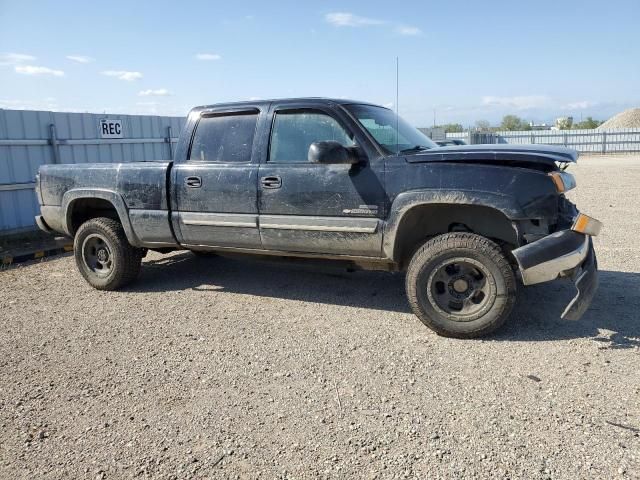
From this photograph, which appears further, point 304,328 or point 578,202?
point 578,202

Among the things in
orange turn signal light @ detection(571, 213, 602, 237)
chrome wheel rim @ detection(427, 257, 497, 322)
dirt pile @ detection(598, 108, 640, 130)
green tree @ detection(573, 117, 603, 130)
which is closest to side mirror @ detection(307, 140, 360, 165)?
chrome wheel rim @ detection(427, 257, 497, 322)

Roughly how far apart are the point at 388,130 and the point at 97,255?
3.67m

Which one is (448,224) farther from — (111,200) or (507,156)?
(111,200)

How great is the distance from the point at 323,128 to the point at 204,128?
1402 millimetres

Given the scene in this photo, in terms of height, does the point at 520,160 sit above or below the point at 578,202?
above

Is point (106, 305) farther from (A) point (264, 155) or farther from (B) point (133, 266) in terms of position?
(A) point (264, 155)

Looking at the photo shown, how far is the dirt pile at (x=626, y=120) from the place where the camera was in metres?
57.6

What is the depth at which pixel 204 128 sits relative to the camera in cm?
533

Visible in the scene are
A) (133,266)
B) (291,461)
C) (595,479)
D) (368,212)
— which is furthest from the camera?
(133,266)

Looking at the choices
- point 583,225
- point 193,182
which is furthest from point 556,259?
point 193,182

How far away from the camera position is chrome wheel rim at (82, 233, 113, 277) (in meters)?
5.95

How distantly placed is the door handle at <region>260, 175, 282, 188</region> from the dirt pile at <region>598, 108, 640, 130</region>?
6218 centimetres

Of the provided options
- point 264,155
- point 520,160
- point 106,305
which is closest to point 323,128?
point 264,155

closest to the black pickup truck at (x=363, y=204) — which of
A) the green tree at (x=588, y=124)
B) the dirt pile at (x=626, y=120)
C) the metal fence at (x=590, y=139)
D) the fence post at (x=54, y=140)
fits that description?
the fence post at (x=54, y=140)
